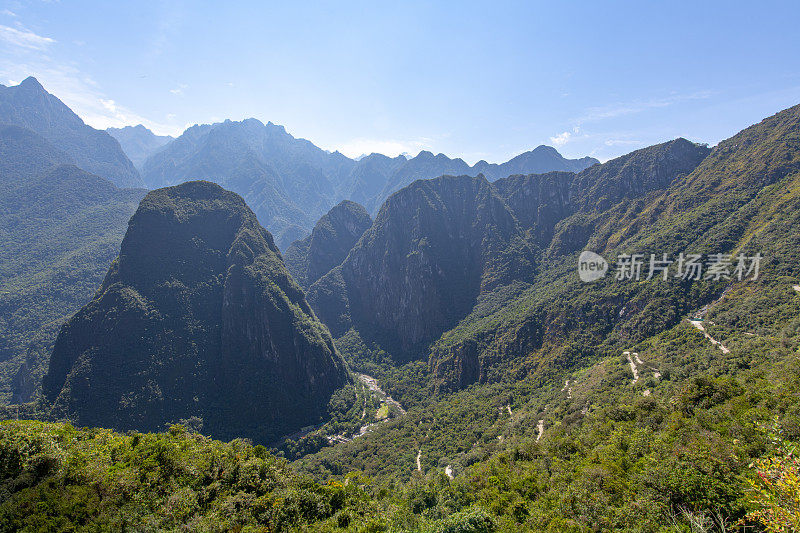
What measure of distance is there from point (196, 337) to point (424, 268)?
366 ft

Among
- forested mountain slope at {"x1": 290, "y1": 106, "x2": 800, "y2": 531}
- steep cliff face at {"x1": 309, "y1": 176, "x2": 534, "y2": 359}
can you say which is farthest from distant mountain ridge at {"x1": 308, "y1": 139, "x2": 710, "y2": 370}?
forested mountain slope at {"x1": 290, "y1": 106, "x2": 800, "y2": 531}

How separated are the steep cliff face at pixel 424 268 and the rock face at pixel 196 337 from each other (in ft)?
147

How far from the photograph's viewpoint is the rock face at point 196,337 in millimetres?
91312

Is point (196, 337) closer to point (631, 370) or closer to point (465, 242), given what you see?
point (631, 370)

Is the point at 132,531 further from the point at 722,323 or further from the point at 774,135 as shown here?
the point at 774,135

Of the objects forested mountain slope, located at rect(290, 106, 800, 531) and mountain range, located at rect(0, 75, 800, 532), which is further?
mountain range, located at rect(0, 75, 800, 532)

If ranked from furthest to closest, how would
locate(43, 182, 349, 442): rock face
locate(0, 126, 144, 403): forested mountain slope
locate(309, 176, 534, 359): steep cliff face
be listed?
locate(309, 176, 534, 359): steep cliff face
locate(0, 126, 144, 403): forested mountain slope
locate(43, 182, 349, 442): rock face

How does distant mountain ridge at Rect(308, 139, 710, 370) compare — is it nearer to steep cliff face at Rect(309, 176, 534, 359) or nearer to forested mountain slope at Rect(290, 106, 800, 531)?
steep cliff face at Rect(309, 176, 534, 359)

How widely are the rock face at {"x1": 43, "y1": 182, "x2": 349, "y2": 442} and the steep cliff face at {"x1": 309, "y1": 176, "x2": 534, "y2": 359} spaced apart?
147 ft

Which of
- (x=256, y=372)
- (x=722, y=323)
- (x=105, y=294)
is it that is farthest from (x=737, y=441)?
(x=105, y=294)

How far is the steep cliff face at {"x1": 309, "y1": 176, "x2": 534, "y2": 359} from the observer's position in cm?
16025

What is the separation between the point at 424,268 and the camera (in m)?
174

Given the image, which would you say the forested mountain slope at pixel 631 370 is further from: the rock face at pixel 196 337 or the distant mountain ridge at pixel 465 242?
the rock face at pixel 196 337

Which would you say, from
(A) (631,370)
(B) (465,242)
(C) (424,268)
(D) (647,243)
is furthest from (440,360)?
(B) (465,242)
